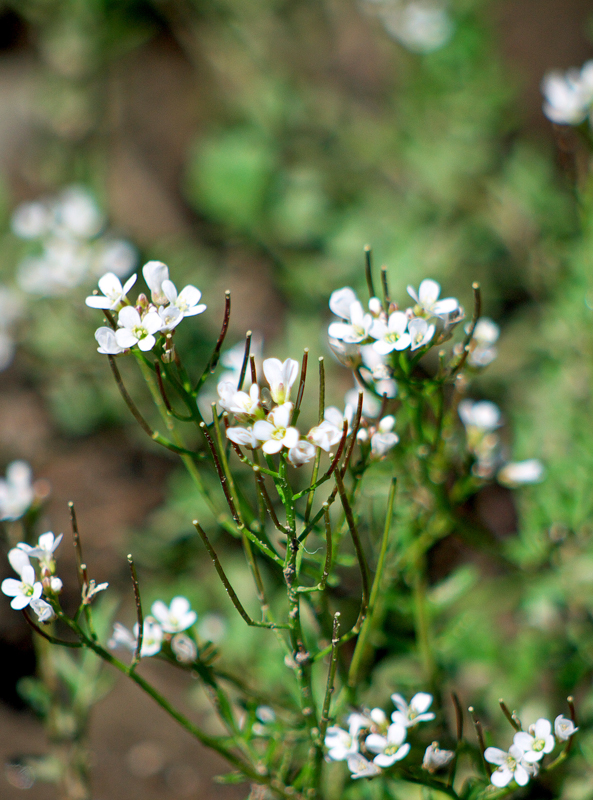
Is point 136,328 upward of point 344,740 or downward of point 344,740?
upward

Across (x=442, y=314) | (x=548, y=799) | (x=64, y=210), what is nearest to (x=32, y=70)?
(x=64, y=210)

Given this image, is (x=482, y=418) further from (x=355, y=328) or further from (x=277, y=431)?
(x=277, y=431)

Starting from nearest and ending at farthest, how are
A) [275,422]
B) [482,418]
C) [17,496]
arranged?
1. [275,422]
2. [17,496]
3. [482,418]

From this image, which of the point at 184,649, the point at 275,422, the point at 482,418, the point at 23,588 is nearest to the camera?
the point at 275,422

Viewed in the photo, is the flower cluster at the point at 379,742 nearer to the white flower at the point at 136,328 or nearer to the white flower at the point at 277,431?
the white flower at the point at 277,431

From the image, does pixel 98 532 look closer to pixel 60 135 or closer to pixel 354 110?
pixel 60 135

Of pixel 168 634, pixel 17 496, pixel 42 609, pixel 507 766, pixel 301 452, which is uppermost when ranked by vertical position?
pixel 301 452

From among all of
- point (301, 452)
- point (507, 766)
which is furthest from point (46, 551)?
point (507, 766)

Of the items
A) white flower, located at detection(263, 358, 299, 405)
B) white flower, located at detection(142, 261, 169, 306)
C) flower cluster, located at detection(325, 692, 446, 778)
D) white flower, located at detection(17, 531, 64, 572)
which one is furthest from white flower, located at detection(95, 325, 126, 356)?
flower cluster, located at detection(325, 692, 446, 778)
